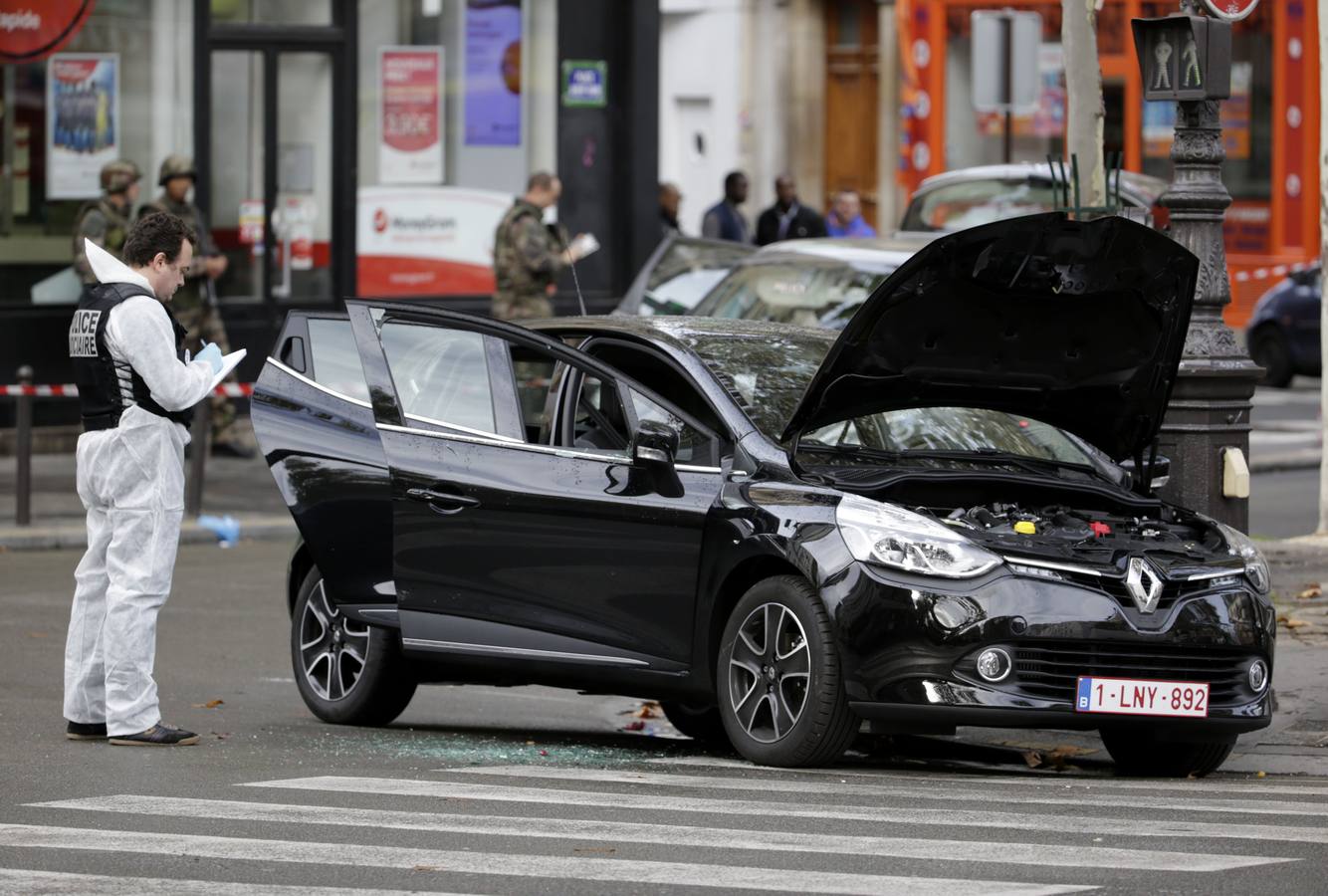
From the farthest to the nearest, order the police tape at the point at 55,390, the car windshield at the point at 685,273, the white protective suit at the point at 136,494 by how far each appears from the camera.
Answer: the car windshield at the point at 685,273 → the police tape at the point at 55,390 → the white protective suit at the point at 136,494

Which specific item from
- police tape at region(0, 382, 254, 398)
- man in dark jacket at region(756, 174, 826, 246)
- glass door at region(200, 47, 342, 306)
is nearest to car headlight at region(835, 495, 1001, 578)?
police tape at region(0, 382, 254, 398)

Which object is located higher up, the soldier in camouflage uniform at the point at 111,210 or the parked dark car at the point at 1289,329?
the soldier in camouflage uniform at the point at 111,210

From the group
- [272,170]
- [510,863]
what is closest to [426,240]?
[272,170]

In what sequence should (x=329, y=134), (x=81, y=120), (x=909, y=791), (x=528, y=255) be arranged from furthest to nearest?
(x=329, y=134)
(x=81, y=120)
(x=528, y=255)
(x=909, y=791)

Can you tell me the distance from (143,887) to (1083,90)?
855cm

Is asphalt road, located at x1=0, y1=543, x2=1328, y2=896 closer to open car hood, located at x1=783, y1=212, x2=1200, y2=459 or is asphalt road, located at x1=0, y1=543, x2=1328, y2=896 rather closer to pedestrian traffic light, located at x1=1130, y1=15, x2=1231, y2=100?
open car hood, located at x1=783, y1=212, x2=1200, y2=459

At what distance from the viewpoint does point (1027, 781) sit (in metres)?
9.12

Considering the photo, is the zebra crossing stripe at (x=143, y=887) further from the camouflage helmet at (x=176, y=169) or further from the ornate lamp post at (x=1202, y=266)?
the camouflage helmet at (x=176, y=169)

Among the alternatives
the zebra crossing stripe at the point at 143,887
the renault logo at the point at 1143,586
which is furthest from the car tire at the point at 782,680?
the zebra crossing stripe at the point at 143,887

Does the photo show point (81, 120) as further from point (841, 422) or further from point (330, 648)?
point (841, 422)

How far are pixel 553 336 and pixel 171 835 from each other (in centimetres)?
332

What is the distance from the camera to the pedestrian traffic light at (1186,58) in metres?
11.2

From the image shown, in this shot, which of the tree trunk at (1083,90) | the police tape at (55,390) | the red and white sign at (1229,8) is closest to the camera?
the red and white sign at (1229,8)

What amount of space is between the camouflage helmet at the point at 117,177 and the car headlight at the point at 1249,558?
12617 millimetres
